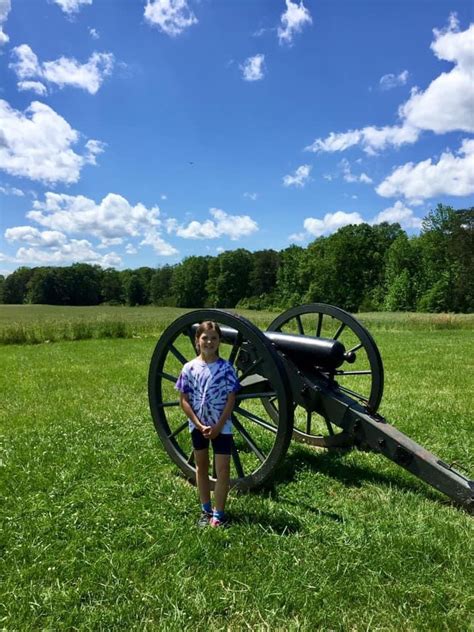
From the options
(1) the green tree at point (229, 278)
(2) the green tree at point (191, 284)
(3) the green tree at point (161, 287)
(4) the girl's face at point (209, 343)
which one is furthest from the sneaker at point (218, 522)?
(3) the green tree at point (161, 287)

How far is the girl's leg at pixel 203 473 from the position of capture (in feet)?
11.1

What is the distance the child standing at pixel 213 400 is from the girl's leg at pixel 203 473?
0.36 feet

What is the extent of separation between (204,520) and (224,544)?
29 centimetres

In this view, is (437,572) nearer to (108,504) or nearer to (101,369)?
(108,504)

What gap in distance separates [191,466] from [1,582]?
5.68ft

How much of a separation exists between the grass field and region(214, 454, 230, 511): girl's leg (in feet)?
0.60

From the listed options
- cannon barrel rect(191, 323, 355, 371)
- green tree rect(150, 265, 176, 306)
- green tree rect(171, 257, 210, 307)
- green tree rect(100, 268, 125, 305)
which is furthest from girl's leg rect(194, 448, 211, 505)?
green tree rect(100, 268, 125, 305)

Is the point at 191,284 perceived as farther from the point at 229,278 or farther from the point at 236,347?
the point at 236,347

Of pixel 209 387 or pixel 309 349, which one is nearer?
pixel 209 387

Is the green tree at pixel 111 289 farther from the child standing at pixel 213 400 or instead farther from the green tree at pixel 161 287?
the child standing at pixel 213 400

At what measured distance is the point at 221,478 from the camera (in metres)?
3.24

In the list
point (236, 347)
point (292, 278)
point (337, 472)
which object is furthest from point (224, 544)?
point (292, 278)

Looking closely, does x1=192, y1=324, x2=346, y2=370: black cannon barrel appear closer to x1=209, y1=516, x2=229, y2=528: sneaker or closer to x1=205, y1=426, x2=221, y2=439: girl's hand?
x1=205, y1=426, x2=221, y2=439: girl's hand

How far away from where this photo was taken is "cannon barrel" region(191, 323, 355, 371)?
13.4ft
